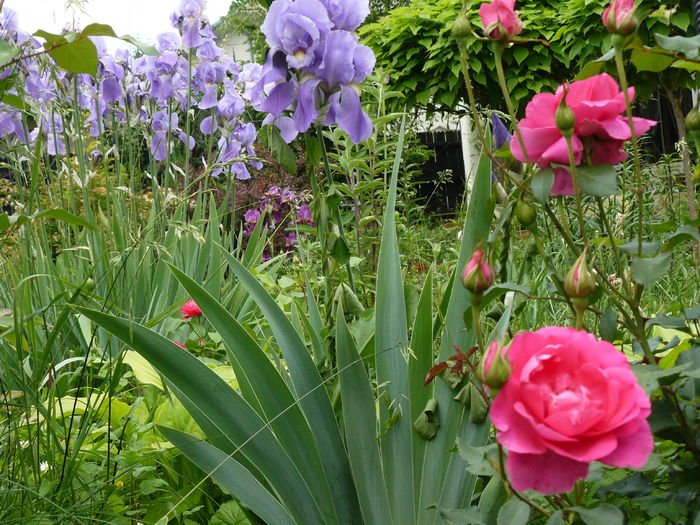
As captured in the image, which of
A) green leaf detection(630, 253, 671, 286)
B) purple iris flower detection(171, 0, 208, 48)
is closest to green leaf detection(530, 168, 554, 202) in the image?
green leaf detection(630, 253, 671, 286)

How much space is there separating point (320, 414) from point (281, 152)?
427mm

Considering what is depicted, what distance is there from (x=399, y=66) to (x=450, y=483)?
5.98 m

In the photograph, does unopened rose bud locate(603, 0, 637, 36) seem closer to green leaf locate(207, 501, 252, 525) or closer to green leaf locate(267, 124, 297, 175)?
green leaf locate(267, 124, 297, 175)

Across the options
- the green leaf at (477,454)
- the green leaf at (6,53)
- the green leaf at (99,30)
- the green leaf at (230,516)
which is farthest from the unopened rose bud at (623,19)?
the green leaf at (230,516)

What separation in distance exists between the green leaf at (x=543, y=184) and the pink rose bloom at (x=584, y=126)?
0.04 feet

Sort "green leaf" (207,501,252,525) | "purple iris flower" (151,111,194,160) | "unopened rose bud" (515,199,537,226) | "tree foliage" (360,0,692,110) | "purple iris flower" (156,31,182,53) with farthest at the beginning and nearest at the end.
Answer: "tree foliage" (360,0,692,110) < "purple iris flower" (151,111,194,160) < "purple iris flower" (156,31,182,53) < "green leaf" (207,501,252,525) < "unopened rose bud" (515,199,537,226)

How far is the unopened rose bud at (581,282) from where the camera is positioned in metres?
0.64

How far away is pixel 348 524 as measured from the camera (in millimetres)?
1148

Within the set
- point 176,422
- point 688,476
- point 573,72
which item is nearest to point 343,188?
point 176,422

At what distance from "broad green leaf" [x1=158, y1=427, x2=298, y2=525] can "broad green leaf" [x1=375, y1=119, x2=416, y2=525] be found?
199 mm

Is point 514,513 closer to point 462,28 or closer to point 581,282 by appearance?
point 581,282

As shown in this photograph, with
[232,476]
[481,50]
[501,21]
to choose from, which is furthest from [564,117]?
[481,50]

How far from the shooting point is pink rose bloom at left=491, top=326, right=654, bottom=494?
52 cm

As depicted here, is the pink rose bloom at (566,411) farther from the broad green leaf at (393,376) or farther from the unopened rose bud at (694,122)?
the broad green leaf at (393,376)
